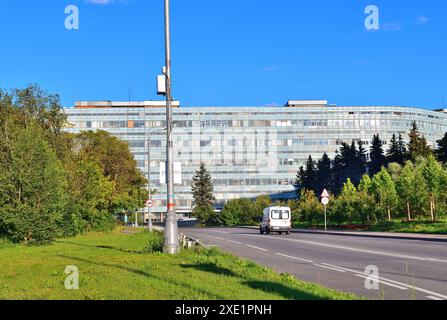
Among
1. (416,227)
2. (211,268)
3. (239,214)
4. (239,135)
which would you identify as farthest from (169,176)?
(239,135)

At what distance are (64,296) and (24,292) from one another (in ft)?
3.99

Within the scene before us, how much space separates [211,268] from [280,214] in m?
31.5

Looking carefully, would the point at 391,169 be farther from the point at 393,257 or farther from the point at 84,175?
the point at 393,257

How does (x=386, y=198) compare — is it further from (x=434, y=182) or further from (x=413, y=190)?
(x=434, y=182)

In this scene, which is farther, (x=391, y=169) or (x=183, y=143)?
(x=183, y=143)

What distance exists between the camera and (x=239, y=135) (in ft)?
473

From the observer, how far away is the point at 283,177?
146 metres

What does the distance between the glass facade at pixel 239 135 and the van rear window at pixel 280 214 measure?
98566mm

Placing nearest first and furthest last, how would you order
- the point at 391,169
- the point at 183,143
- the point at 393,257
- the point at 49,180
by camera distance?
the point at 393,257 < the point at 49,180 < the point at 391,169 < the point at 183,143

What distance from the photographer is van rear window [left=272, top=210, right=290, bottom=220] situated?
44469 mm

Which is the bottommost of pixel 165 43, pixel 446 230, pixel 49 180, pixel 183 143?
pixel 446 230

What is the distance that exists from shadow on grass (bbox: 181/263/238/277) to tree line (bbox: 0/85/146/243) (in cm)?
1707

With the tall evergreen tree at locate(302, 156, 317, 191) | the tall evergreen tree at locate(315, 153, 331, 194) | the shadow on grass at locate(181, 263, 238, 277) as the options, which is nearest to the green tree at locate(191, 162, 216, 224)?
the tall evergreen tree at locate(302, 156, 317, 191)
